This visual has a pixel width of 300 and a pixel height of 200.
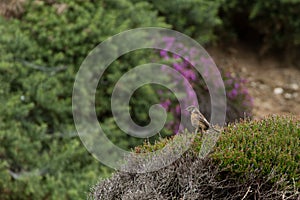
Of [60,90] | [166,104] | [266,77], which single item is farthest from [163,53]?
[266,77]

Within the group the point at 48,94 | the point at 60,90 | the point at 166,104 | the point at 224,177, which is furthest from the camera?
the point at 166,104

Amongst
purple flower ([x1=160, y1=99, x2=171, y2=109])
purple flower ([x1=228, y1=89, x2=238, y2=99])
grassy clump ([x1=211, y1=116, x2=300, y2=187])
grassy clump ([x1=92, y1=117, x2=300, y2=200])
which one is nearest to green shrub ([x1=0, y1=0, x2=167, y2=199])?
purple flower ([x1=160, y1=99, x2=171, y2=109])

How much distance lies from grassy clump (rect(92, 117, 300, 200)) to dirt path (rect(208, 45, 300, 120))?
451 centimetres

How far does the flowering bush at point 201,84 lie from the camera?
5.96 metres

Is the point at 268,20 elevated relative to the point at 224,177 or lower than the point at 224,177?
lower

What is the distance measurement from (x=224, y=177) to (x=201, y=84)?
3.31 meters

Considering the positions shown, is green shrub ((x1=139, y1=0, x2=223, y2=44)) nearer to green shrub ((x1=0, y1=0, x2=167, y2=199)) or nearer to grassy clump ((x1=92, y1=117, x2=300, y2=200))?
green shrub ((x1=0, y1=0, x2=167, y2=199))

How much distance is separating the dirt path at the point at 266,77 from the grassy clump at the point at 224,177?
4509mm

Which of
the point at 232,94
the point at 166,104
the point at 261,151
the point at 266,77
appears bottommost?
the point at 266,77

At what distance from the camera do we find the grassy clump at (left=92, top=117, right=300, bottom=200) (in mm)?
2979

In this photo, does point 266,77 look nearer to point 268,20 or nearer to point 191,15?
point 268,20

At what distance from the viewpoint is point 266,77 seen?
8.95 m

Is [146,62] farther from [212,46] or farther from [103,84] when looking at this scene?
[212,46]

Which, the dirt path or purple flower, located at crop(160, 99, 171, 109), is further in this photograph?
the dirt path
